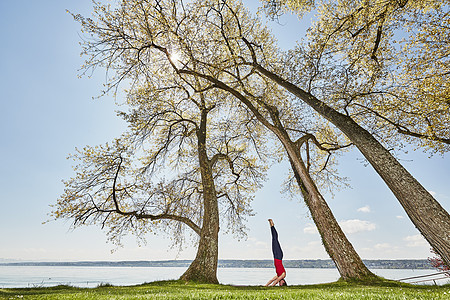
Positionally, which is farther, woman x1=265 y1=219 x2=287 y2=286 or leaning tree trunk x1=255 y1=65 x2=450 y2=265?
woman x1=265 y1=219 x2=287 y2=286

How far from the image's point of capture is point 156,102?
1414cm

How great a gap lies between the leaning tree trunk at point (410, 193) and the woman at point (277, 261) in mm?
4655

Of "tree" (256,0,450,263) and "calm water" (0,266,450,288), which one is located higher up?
"tree" (256,0,450,263)

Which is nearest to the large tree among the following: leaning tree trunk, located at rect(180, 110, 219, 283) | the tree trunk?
the tree trunk

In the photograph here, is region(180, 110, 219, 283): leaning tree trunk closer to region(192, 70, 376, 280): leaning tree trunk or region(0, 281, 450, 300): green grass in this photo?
region(0, 281, 450, 300): green grass

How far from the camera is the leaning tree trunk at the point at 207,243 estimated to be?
37.9ft

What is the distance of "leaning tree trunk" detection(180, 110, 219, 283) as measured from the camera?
11559 mm

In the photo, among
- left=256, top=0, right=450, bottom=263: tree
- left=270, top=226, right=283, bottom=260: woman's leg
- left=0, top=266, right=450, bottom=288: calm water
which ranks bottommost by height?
left=0, top=266, right=450, bottom=288: calm water

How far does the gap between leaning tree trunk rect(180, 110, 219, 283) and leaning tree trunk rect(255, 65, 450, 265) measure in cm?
720

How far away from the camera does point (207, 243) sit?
12.3m

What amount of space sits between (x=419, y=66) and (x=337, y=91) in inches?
110

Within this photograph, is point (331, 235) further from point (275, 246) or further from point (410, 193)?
point (410, 193)

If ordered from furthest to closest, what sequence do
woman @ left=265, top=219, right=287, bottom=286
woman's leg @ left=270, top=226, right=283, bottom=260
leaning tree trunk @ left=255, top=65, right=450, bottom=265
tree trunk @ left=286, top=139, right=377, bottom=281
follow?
1. woman's leg @ left=270, top=226, right=283, bottom=260
2. woman @ left=265, top=219, right=287, bottom=286
3. tree trunk @ left=286, top=139, right=377, bottom=281
4. leaning tree trunk @ left=255, top=65, right=450, bottom=265

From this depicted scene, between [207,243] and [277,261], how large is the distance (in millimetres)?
3441
